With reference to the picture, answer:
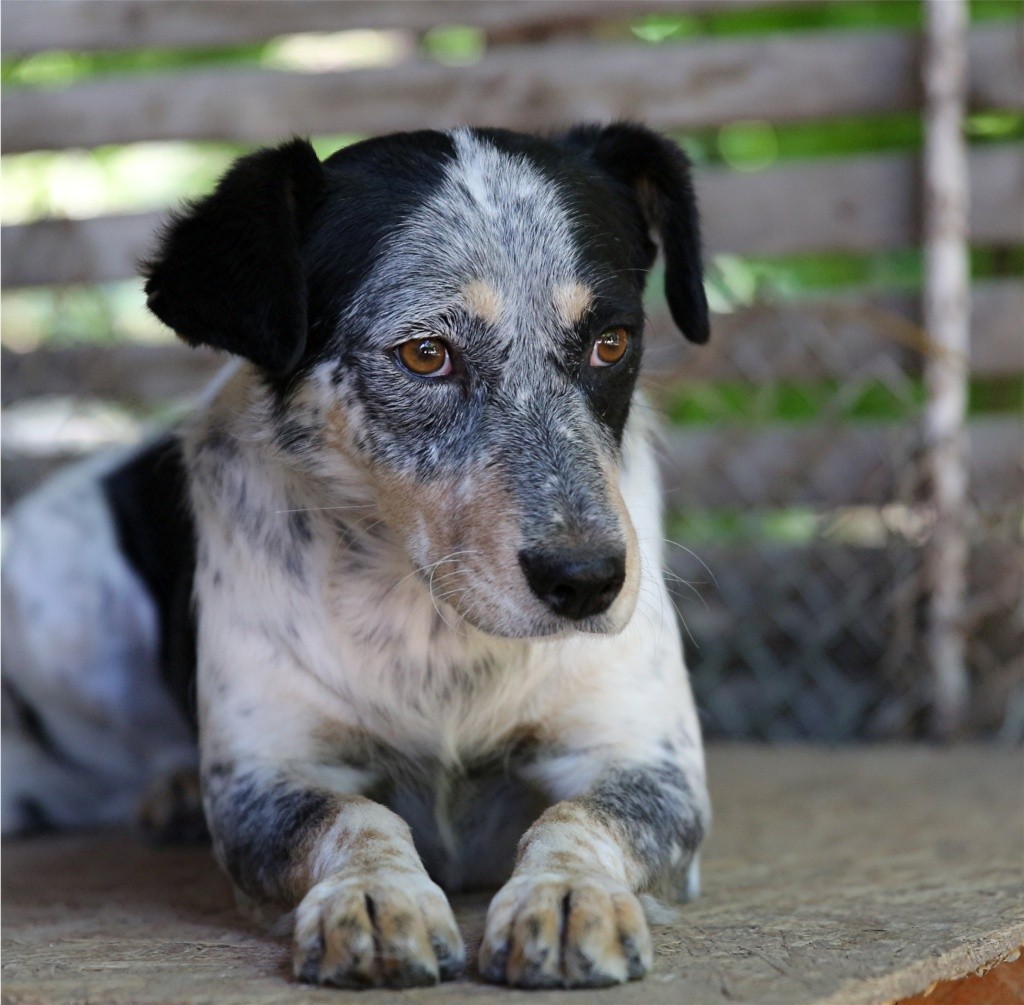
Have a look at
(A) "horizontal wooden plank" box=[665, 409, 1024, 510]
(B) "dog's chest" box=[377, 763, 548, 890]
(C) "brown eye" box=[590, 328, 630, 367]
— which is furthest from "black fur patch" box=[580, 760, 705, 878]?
(A) "horizontal wooden plank" box=[665, 409, 1024, 510]

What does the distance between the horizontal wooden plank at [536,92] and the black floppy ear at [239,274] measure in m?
1.83

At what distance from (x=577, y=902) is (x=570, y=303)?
91 cm

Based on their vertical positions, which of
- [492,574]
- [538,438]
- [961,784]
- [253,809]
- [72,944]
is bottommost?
[961,784]

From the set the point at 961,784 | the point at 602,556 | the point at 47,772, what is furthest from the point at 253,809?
the point at 961,784

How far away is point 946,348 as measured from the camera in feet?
12.4

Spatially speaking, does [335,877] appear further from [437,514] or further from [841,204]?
[841,204]

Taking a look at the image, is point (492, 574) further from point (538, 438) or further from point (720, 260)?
point (720, 260)

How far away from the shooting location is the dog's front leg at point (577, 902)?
A: 164 cm

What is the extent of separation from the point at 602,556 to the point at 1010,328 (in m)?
2.47

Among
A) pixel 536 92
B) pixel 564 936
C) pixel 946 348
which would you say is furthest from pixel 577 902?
pixel 536 92

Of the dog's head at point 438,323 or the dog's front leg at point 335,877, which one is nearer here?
the dog's front leg at point 335,877

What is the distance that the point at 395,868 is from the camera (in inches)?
69.9

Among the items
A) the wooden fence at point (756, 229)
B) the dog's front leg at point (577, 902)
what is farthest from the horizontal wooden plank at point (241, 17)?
the dog's front leg at point (577, 902)

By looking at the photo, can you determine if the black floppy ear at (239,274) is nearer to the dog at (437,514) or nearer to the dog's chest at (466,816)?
the dog at (437,514)
